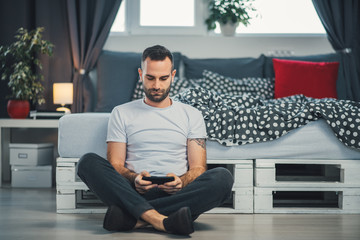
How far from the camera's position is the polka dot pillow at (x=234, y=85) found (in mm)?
3367

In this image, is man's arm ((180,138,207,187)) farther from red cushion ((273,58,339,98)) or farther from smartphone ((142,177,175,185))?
red cushion ((273,58,339,98))

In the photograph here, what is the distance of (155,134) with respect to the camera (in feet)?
7.11

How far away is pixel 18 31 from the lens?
3.83 metres

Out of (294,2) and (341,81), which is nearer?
(341,81)

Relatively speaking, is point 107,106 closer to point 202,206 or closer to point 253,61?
point 253,61

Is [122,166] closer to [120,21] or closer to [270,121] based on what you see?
[270,121]

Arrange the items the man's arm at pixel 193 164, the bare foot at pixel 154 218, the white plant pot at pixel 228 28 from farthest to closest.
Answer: the white plant pot at pixel 228 28
the man's arm at pixel 193 164
the bare foot at pixel 154 218

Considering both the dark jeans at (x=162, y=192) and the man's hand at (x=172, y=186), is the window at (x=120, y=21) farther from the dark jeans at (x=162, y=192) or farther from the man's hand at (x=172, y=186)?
the man's hand at (x=172, y=186)

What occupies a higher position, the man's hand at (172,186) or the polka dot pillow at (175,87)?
the polka dot pillow at (175,87)

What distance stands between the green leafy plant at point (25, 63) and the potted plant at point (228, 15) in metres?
1.38

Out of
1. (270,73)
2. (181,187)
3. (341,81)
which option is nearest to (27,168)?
(181,187)

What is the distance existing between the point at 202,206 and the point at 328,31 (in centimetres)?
253

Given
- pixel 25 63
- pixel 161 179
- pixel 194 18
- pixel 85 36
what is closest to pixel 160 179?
pixel 161 179

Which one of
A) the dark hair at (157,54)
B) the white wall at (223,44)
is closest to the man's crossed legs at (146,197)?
the dark hair at (157,54)
